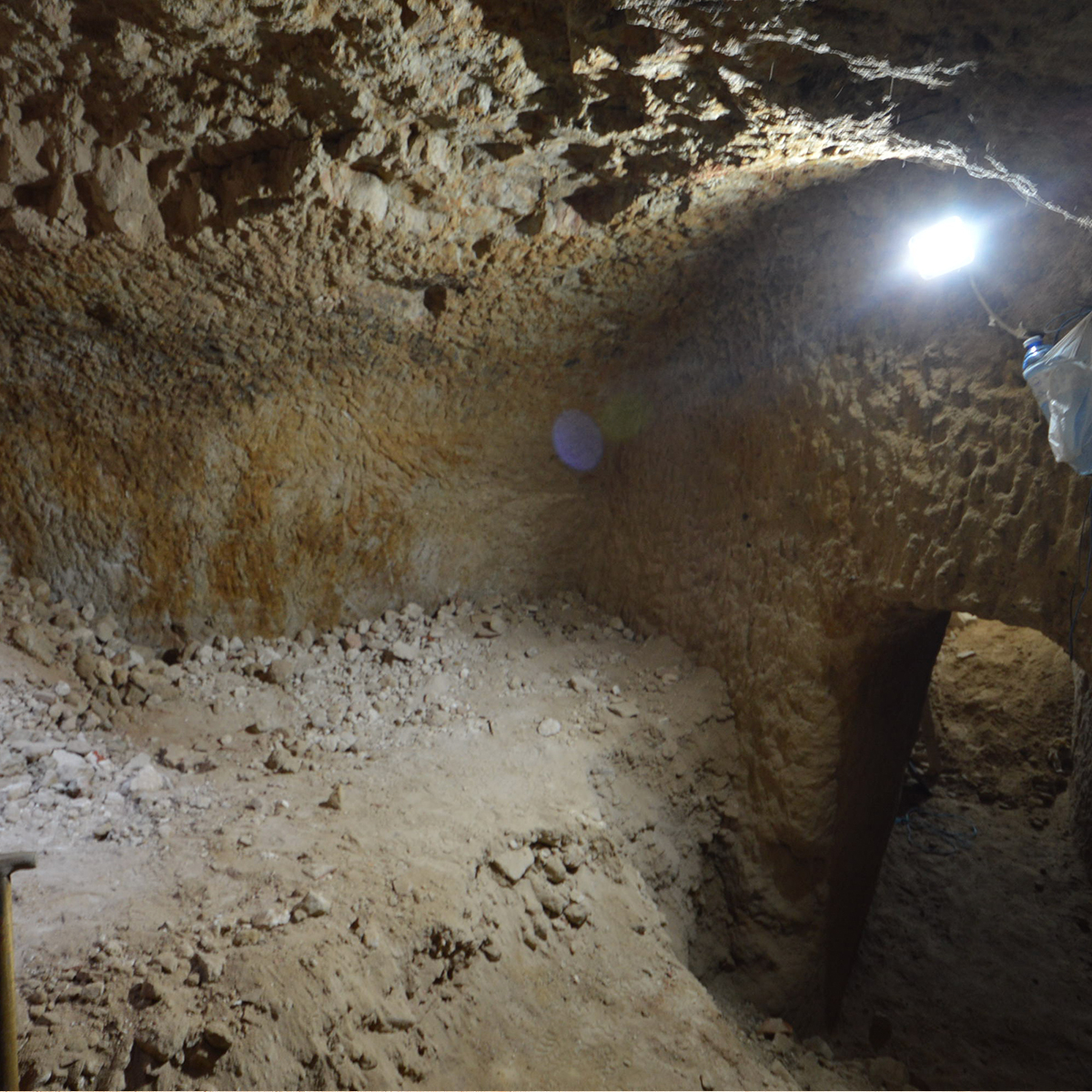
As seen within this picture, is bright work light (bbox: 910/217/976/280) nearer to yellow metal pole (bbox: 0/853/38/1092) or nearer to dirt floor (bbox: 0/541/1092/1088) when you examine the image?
dirt floor (bbox: 0/541/1092/1088)

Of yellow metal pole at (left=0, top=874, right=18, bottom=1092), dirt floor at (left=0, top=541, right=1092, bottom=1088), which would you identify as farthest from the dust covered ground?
yellow metal pole at (left=0, top=874, right=18, bottom=1092)

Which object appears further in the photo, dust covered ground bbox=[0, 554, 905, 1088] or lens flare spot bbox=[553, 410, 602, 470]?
lens flare spot bbox=[553, 410, 602, 470]

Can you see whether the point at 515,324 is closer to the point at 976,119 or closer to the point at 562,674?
the point at 562,674

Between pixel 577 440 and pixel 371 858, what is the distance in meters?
2.60

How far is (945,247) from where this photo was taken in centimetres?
239

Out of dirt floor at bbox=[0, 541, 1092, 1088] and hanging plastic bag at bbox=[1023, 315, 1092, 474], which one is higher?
hanging plastic bag at bbox=[1023, 315, 1092, 474]

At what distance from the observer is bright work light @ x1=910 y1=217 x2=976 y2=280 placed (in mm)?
2361

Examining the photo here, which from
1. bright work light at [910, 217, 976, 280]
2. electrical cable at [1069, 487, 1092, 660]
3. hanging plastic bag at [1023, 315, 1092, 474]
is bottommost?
electrical cable at [1069, 487, 1092, 660]

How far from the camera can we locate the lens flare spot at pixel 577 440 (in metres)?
4.07

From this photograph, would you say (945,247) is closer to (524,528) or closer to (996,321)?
(996,321)

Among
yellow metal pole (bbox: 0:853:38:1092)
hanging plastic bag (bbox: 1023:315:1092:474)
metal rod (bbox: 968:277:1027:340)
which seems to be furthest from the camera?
metal rod (bbox: 968:277:1027:340)

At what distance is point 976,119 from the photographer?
1659 millimetres

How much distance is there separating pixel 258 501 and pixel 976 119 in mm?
3151

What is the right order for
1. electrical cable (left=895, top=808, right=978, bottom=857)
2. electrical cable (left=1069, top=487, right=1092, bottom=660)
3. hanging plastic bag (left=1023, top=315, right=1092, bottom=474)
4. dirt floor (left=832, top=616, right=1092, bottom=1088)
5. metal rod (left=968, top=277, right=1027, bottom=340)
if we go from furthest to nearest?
electrical cable (left=895, top=808, right=978, bottom=857), dirt floor (left=832, top=616, right=1092, bottom=1088), metal rod (left=968, top=277, right=1027, bottom=340), electrical cable (left=1069, top=487, right=1092, bottom=660), hanging plastic bag (left=1023, top=315, right=1092, bottom=474)
